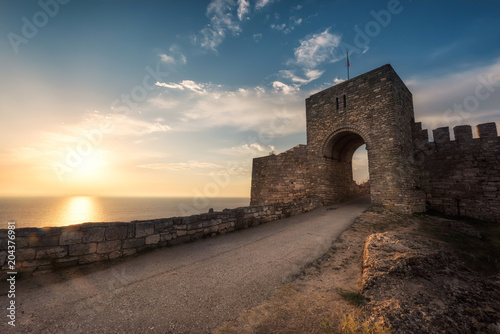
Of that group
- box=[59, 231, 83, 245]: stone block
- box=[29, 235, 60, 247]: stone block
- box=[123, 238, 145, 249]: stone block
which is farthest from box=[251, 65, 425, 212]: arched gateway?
box=[29, 235, 60, 247]: stone block

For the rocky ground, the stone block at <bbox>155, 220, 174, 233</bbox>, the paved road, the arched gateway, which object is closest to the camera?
the rocky ground

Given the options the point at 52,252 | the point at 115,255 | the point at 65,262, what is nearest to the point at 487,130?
the point at 115,255

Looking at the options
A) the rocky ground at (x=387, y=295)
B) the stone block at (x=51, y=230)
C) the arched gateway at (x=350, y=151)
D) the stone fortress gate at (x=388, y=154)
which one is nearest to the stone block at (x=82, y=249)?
the stone block at (x=51, y=230)

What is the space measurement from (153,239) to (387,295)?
5304 millimetres

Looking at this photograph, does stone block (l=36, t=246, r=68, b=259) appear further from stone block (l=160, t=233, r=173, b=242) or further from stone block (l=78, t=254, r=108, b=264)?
stone block (l=160, t=233, r=173, b=242)

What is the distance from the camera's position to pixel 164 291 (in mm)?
3322

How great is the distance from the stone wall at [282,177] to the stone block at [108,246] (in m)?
12.0

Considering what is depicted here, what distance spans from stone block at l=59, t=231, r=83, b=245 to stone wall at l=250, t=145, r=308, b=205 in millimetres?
12645

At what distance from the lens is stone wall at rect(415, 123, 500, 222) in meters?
10.3

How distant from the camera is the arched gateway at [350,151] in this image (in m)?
11.0

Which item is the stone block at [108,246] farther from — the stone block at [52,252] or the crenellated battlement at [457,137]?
the crenellated battlement at [457,137]

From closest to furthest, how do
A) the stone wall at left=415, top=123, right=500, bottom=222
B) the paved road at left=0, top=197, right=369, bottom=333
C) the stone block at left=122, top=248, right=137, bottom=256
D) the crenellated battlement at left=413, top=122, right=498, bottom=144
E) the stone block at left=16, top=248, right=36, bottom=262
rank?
the paved road at left=0, top=197, right=369, bottom=333 → the stone block at left=16, top=248, right=36, bottom=262 → the stone block at left=122, top=248, right=137, bottom=256 → the stone wall at left=415, top=123, right=500, bottom=222 → the crenellated battlement at left=413, top=122, right=498, bottom=144

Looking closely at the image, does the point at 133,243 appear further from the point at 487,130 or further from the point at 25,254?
the point at 487,130

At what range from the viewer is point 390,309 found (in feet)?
8.21
